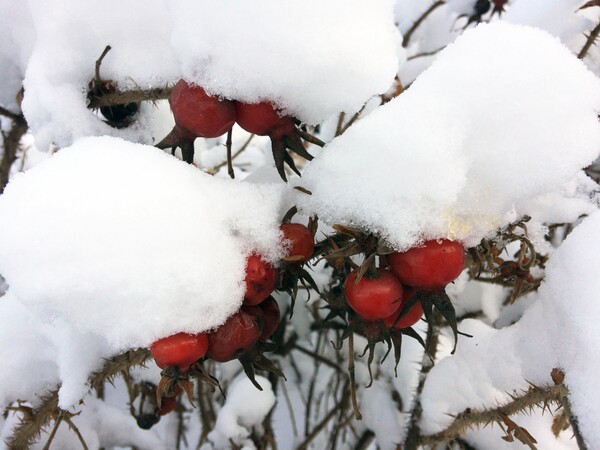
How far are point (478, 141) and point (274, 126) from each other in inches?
10.6

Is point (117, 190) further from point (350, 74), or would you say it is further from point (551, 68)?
point (551, 68)

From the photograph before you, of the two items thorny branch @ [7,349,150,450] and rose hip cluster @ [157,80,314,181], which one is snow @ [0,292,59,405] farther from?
rose hip cluster @ [157,80,314,181]

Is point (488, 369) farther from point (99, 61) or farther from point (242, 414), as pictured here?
point (99, 61)

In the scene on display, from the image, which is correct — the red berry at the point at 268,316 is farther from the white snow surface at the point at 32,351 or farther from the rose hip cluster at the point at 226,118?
the white snow surface at the point at 32,351

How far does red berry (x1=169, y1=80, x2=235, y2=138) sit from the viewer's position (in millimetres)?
651

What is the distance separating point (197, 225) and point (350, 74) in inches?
10.8

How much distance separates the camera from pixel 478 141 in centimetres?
60

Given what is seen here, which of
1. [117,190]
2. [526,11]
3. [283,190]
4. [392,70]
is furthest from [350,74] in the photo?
[526,11]

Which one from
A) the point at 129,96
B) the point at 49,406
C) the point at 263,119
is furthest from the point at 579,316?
the point at 49,406

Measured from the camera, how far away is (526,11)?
1051mm

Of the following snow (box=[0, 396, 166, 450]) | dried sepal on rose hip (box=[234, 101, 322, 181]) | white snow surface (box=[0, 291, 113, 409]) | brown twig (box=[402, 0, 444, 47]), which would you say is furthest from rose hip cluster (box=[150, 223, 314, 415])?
brown twig (box=[402, 0, 444, 47])

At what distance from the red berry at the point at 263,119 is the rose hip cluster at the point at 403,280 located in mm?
225

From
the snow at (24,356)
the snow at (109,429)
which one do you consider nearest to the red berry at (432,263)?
the snow at (24,356)

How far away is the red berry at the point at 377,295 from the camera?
2.02 feet
